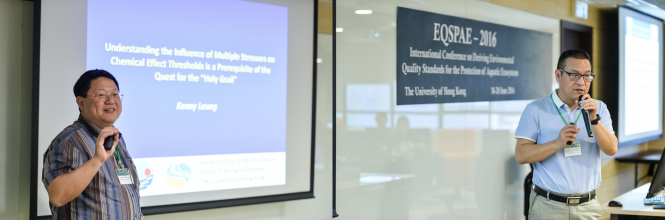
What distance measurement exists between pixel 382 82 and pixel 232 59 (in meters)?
1.25

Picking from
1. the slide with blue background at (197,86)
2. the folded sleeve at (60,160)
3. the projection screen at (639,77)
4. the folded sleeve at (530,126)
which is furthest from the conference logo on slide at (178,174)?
the projection screen at (639,77)

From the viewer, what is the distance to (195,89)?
2762 mm

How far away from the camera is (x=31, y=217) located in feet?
7.50

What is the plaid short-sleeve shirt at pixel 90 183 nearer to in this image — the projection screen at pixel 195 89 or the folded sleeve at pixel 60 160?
the folded sleeve at pixel 60 160

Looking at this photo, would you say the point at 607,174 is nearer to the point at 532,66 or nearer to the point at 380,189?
the point at 532,66

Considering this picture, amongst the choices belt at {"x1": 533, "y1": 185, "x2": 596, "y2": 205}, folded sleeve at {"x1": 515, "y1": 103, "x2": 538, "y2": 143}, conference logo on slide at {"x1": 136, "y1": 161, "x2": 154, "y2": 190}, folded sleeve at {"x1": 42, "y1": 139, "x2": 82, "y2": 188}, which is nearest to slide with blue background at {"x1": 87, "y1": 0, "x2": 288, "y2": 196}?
conference logo on slide at {"x1": 136, "y1": 161, "x2": 154, "y2": 190}

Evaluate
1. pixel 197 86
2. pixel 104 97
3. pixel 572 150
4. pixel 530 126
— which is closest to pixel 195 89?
pixel 197 86

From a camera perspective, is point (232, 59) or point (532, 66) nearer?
point (232, 59)

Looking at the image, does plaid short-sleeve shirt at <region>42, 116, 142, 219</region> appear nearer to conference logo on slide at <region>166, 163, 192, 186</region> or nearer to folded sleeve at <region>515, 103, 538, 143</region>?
conference logo on slide at <region>166, 163, 192, 186</region>

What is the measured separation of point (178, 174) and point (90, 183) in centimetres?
101

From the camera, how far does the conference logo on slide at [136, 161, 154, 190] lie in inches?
103

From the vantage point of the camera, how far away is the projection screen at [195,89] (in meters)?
2.37

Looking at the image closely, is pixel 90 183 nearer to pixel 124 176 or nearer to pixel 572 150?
pixel 124 176

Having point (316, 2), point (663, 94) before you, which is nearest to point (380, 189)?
point (316, 2)
